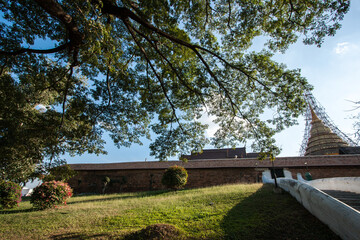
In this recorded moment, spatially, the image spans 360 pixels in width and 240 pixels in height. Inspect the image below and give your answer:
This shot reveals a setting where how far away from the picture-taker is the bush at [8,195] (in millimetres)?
9688

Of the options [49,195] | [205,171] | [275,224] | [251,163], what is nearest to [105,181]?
→ [49,195]

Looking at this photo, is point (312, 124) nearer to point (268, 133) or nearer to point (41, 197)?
point (268, 133)

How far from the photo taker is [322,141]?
1048 inches

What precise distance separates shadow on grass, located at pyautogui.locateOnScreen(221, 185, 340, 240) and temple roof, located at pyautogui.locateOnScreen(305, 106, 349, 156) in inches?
1070

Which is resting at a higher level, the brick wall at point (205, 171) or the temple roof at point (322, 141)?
the temple roof at point (322, 141)

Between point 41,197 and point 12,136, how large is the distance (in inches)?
→ 179

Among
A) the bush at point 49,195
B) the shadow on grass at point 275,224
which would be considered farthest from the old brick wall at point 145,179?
the shadow on grass at point 275,224

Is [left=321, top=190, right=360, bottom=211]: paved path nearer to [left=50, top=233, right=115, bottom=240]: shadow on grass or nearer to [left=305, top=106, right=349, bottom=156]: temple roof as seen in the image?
[left=50, top=233, right=115, bottom=240]: shadow on grass

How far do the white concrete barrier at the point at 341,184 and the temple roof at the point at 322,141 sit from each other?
67.9 ft

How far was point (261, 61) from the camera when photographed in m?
5.87

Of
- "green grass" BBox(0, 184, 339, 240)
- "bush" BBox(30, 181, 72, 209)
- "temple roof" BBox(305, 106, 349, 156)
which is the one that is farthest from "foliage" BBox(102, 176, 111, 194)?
"temple roof" BBox(305, 106, 349, 156)

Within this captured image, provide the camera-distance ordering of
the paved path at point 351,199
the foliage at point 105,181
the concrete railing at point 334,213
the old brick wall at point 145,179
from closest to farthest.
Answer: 1. the concrete railing at point 334,213
2. the paved path at point 351,199
3. the old brick wall at point 145,179
4. the foliage at point 105,181

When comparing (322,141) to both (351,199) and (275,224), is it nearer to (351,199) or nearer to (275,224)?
(351,199)

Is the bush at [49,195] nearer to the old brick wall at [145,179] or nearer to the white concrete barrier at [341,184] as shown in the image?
the old brick wall at [145,179]
